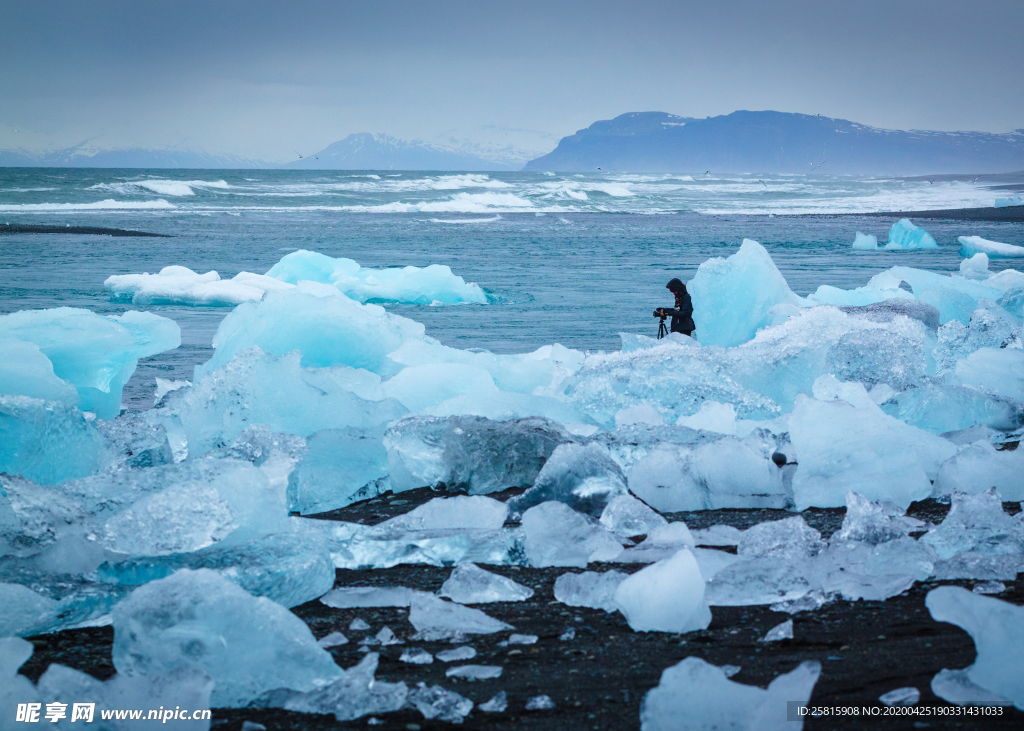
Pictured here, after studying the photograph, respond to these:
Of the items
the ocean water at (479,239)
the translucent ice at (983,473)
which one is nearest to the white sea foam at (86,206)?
the ocean water at (479,239)

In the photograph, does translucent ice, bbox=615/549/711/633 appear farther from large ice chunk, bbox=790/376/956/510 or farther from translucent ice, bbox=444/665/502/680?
large ice chunk, bbox=790/376/956/510

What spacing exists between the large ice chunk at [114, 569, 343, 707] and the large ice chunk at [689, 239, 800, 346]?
560 cm

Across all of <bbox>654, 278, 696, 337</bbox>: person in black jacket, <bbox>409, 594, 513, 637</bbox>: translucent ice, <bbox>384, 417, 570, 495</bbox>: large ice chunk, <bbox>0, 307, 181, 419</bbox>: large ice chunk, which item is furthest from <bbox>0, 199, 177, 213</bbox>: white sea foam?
<bbox>409, 594, 513, 637</bbox>: translucent ice

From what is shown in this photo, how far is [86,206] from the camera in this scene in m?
29.6

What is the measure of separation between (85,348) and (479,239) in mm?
15336

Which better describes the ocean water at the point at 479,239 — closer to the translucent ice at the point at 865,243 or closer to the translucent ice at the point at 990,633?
the translucent ice at the point at 865,243

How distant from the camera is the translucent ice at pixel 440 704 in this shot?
167 centimetres

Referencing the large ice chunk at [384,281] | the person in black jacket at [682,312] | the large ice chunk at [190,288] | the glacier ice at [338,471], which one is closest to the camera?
the glacier ice at [338,471]

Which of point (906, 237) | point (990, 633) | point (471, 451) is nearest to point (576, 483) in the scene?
point (471, 451)

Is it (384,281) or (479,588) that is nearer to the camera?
(479,588)

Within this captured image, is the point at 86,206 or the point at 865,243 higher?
the point at 86,206

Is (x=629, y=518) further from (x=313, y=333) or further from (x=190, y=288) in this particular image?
(x=190, y=288)

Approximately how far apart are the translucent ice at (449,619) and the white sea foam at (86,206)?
29145 millimetres

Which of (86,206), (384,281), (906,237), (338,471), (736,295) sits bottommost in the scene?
(338,471)
